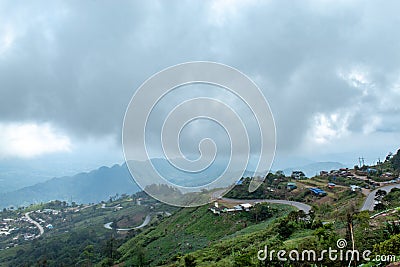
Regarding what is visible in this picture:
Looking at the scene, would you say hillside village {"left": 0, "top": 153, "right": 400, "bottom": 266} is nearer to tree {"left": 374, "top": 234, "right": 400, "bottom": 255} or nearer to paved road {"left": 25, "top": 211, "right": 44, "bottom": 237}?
tree {"left": 374, "top": 234, "right": 400, "bottom": 255}

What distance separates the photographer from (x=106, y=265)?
942 inches

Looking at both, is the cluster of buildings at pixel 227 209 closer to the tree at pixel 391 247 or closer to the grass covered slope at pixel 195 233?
the grass covered slope at pixel 195 233

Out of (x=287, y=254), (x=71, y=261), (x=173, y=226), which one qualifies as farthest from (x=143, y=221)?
(x=287, y=254)

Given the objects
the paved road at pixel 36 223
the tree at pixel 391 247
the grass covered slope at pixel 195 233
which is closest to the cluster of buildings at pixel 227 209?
the grass covered slope at pixel 195 233

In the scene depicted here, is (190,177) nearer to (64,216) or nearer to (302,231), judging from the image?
(302,231)

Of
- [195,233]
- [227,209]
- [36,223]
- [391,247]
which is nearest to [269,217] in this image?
[227,209]

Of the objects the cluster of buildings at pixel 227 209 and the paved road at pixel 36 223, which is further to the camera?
the paved road at pixel 36 223

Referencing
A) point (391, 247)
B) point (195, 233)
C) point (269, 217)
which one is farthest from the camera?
point (195, 233)

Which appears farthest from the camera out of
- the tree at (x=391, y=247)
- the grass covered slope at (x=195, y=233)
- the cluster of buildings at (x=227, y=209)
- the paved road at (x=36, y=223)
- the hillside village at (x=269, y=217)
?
the paved road at (x=36, y=223)

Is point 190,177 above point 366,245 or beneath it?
above

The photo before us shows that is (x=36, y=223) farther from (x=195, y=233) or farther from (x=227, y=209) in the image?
(x=227, y=209)

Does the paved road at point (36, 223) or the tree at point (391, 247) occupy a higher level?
the paved road at point (36, 223)

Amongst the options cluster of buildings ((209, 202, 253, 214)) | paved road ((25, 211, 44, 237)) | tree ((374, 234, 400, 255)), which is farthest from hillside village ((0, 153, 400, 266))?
paved road ((25, 211, 44, 237))

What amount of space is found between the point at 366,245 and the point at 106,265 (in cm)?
2106
